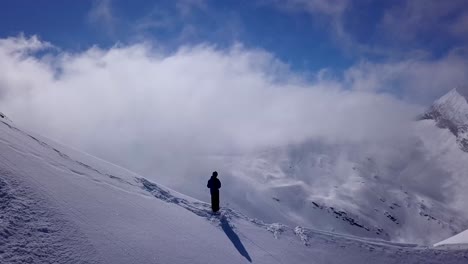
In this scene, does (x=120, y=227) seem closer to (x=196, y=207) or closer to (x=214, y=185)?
(x=196, y=207)

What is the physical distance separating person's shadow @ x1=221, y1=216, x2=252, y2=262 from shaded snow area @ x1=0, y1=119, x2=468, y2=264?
0.05 meters

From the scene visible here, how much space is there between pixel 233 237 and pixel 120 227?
515cm

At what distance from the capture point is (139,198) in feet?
55.1

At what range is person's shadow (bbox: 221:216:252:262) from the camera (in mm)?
15449

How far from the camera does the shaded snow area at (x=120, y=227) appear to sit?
1141 cm

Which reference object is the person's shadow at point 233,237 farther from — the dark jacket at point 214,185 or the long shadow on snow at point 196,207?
the dark jacket at point 214,185

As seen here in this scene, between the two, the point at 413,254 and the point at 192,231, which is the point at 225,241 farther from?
the point at 413,254

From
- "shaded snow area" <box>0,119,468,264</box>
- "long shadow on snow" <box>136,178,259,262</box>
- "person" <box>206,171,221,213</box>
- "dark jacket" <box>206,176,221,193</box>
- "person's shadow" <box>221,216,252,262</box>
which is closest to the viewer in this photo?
"shaded snow area" <box>0,119,468,264</box>

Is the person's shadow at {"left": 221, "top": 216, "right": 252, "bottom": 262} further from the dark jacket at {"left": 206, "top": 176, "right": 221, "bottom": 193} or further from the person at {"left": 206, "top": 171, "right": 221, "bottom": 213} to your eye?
the dark jacket at {"left": 206, "top": 176, "right": 221, "bottom": 193}

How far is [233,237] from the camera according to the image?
54.9 ft

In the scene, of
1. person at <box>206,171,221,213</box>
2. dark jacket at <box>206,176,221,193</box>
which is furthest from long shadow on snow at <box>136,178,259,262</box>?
dark jacket at <box>206,176,221,193</box>

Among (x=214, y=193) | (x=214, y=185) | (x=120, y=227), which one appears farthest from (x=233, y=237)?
(x=120, y=227)

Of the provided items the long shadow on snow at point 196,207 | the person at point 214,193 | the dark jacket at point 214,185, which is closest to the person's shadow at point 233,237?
the long shadow on snow at point 196,207

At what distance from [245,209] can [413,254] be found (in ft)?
599
